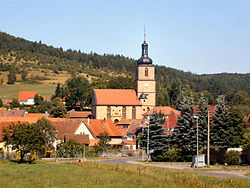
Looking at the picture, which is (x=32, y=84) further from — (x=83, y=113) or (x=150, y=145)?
(x=150, y=145)

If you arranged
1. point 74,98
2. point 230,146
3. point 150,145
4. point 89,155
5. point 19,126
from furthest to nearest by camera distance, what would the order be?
point 74,98, point 89,155, point 150,145, point 230,146, point 19,126

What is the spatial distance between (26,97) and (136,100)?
54.2 meters

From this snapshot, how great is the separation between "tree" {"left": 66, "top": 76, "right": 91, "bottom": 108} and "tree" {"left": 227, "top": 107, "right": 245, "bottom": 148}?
70.3m

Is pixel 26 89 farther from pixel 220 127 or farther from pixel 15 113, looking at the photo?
pixel 220 127

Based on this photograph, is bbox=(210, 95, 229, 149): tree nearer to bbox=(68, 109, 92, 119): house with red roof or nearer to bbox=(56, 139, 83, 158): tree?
bbox=(56, 139, 83, 158): tree

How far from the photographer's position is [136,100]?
10194 centimetres

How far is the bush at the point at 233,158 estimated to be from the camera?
146 ft

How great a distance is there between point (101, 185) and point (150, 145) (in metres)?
32.0

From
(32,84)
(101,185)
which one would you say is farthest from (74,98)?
(101,185)

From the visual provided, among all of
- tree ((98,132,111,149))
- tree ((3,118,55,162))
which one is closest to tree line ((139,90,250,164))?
tree ((3,118,55,162))

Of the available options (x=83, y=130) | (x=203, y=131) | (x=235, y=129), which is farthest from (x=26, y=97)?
(x=235, y=129)

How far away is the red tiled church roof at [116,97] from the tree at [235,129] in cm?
5114

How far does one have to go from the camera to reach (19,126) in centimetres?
4322

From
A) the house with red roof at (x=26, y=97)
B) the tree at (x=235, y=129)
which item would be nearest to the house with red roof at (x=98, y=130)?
the tree at (x=235, y=129)
